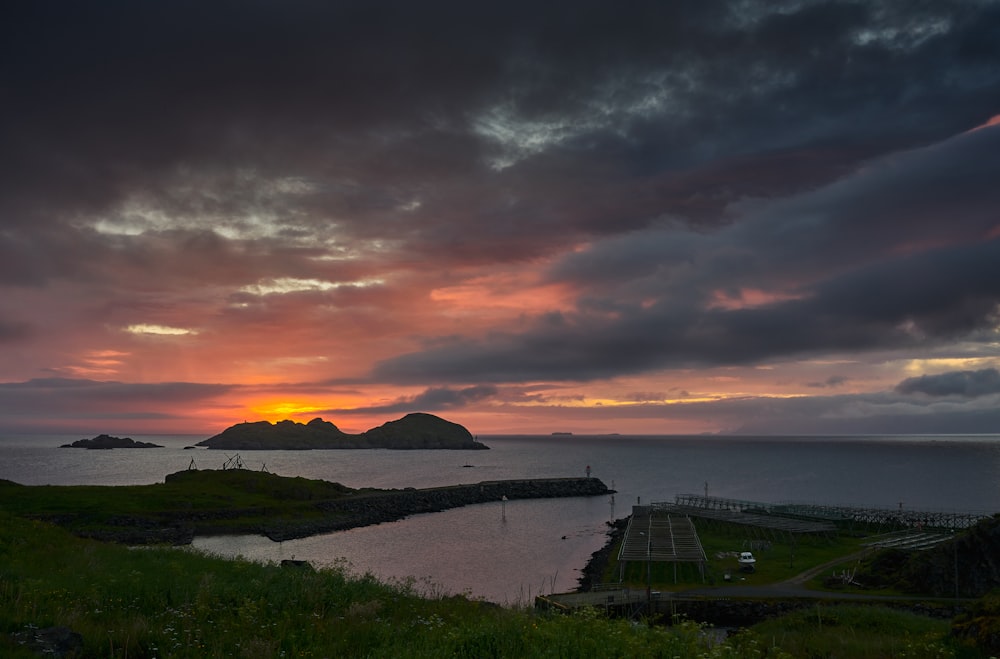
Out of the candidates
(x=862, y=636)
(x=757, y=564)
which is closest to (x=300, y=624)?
(x=862, y=636)

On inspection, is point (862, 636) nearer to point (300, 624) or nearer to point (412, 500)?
point (300, 624)

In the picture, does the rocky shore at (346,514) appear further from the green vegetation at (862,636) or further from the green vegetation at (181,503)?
the green vegetation at (862,636)

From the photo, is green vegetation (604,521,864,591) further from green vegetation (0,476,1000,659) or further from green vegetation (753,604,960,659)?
green vegetation (0,476,1000,659)

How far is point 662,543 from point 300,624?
187 ft

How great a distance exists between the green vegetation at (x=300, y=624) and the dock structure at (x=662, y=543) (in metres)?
34.4

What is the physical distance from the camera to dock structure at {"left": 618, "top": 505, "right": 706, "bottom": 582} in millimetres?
54938

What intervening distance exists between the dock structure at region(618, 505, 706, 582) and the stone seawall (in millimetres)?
44616

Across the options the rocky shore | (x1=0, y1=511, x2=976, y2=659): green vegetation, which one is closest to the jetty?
(x1=0, y1=511, x2=976, y2=659): green vegetation

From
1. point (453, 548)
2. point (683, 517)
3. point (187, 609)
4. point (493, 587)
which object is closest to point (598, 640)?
point (187, 609)

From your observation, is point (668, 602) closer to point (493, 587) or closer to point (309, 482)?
point (493, 587)

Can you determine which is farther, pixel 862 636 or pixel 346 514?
pixel 346 514

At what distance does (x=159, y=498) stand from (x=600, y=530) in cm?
6850

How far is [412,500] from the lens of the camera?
12219 cm

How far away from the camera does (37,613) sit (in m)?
13.0
